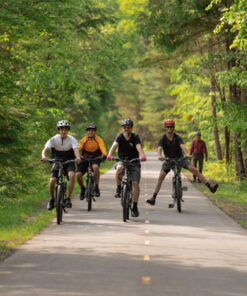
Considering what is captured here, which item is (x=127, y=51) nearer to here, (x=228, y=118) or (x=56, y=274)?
(x=228, y=118)

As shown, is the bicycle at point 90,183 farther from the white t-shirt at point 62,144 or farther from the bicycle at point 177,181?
the white t-shirt at point 62,144

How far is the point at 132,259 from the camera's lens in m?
9.14

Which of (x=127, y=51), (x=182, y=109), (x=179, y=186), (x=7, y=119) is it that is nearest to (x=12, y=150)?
(x=7, y=119)

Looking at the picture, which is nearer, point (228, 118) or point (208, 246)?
point (208, 246)

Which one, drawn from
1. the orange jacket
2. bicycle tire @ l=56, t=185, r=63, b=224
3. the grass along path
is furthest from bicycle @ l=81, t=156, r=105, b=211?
bicycle tire @ l=56, t=185, r=63, b=224

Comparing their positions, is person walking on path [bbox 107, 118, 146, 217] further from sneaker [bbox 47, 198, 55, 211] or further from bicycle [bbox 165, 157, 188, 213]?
bicycle [bbox 165, 157, 188, 213]

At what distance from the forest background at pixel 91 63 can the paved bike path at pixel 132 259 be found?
11.4 feet

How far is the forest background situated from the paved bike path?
3.49 m

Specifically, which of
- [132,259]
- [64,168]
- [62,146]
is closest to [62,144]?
[62,146]

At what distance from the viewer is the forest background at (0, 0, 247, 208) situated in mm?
14969

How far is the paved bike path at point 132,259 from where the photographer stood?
7.39 meters

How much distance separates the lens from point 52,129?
72.0 feet

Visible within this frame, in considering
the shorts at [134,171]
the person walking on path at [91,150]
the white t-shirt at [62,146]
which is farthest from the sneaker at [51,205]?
the person walking on path at [91,150]

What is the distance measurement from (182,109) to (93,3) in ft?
53.8
